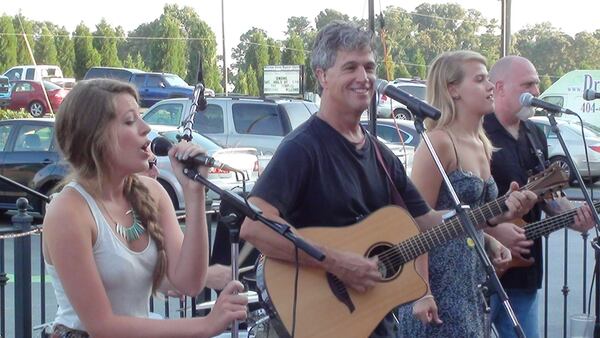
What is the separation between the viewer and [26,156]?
43.4 ft

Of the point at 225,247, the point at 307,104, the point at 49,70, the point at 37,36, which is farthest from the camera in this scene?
the point at 37,36

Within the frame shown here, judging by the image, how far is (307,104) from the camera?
15.8m

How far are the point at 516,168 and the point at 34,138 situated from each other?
10010 mm

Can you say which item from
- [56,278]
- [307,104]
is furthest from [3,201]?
[56,278]

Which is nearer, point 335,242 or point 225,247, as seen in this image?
point 335,242

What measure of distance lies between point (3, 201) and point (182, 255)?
1100 centimetres

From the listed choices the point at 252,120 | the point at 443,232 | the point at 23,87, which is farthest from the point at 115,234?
the point at 23,87

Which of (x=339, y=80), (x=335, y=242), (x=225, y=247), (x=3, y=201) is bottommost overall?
(x=3, y=201)

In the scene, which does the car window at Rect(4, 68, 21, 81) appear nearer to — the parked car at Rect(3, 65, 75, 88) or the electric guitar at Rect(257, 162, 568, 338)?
the parked car at Rect(3, 65, 75, 88)

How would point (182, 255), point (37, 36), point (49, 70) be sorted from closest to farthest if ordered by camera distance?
point (182, 255), point (49, 70), point (37, 36)

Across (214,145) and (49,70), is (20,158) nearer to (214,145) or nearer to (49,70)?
(214,145)

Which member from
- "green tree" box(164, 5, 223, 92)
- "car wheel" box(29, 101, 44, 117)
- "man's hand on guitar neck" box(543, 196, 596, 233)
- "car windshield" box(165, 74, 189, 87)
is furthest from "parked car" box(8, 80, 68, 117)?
"man's hand on guitar neck" box(543, 196, 596, 233)

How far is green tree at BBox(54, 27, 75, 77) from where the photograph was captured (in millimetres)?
47875

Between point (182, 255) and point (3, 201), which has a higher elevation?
point (182, 255)
